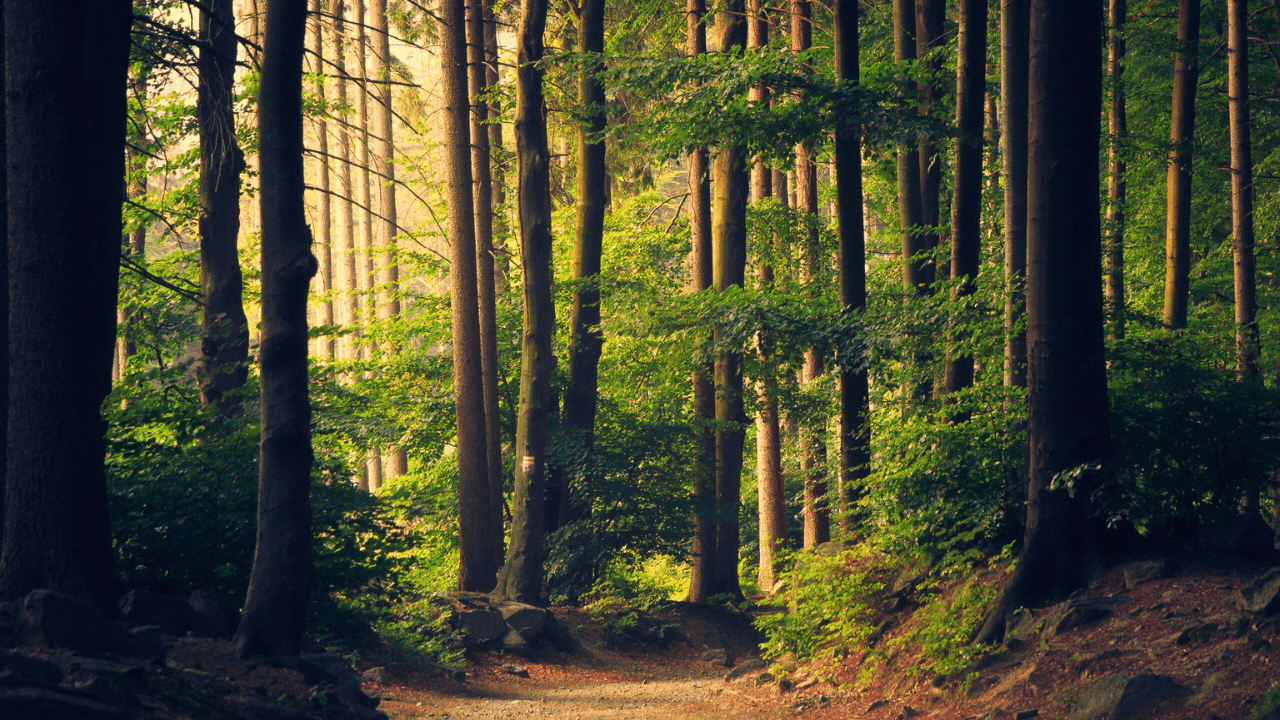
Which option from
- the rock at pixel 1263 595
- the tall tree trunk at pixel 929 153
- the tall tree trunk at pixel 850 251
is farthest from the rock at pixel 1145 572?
the tall tree trunk at pixel 929 153

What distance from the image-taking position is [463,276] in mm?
13969

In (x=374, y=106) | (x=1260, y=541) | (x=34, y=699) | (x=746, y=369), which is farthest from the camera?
(x=374, y=106)

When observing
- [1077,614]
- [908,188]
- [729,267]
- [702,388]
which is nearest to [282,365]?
[1077,614]

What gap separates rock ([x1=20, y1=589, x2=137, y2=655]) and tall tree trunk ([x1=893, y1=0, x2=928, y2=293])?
9.69 metres

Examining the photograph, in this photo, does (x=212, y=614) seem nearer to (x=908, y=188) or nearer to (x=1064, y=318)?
(x=1064, y=318)

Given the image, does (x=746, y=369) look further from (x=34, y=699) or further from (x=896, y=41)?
(x=34, y=699)

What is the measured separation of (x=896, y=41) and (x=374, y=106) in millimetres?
15853

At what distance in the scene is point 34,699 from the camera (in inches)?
144

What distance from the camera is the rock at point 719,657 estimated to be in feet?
46.1

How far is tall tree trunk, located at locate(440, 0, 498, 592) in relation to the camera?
1398cm

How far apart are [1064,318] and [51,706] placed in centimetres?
686

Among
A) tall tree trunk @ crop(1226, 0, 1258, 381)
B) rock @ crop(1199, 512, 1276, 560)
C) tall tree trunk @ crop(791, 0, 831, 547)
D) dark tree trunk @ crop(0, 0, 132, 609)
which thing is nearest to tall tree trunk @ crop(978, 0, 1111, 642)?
rock @ crop(1199, 512, 1276, 560)

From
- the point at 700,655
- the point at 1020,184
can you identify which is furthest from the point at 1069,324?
the point at 700,655

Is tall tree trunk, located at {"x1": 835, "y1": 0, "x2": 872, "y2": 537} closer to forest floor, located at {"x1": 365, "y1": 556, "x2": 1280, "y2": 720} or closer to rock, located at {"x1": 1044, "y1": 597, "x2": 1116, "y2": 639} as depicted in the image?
forest floor, located at {"x1": 365, "y1": 556, "x2": 1280, "y2": 720}
